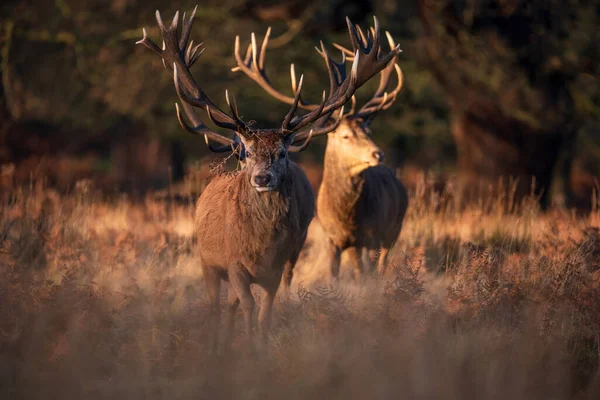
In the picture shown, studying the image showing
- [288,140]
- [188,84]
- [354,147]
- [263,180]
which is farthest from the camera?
[354,147]

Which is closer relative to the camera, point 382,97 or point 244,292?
point 244,292

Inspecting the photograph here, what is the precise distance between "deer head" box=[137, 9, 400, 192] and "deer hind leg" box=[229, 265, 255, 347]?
67cm

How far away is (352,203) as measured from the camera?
884 centimetres

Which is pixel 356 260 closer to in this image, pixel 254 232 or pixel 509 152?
pixel 254 232

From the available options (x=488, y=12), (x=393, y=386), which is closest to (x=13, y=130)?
(x=488, y=12)

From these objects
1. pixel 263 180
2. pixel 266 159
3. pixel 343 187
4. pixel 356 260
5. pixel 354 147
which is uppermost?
pixel 354 147

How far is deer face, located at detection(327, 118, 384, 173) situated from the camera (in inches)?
335

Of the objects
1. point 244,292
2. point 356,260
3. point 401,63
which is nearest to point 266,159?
point 244,292

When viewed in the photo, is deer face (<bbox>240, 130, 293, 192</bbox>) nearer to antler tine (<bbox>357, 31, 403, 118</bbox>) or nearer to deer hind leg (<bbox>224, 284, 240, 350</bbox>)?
deer hind leg (<bbox>224, 284, 240, 350</bbox>)

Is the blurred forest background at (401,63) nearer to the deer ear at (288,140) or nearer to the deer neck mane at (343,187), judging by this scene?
the deer neck mane at (343,187)

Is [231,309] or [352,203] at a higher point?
[352,203]

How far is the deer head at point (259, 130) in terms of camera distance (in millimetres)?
6168

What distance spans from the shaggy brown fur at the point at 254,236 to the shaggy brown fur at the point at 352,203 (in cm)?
223

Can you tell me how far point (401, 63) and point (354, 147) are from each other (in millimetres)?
8718
